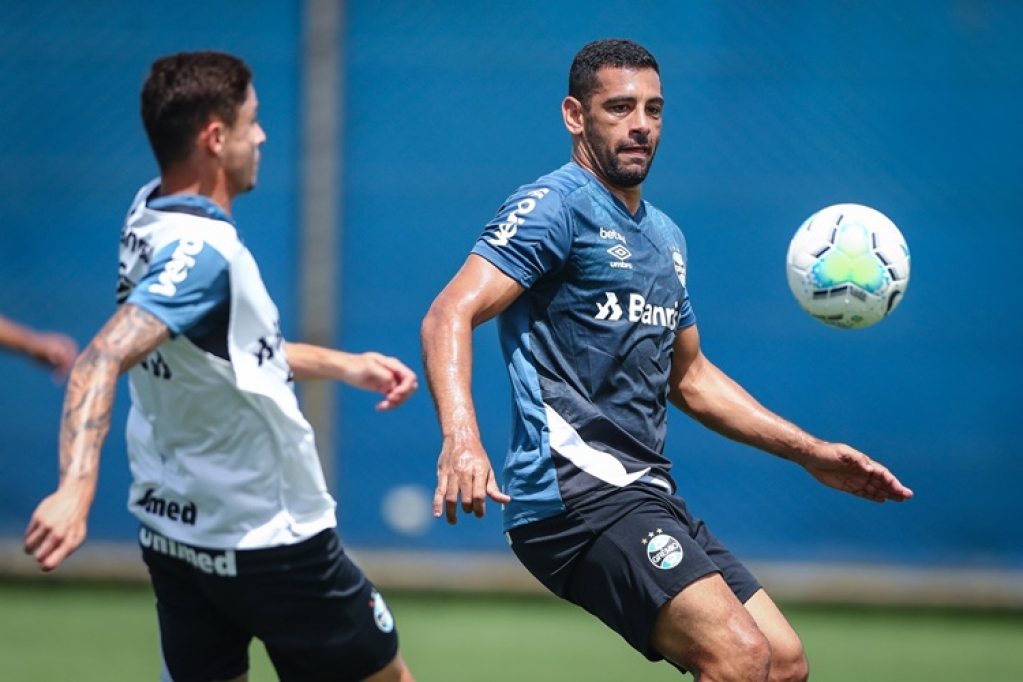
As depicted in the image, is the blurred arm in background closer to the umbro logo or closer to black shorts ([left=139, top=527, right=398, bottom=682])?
black shorts ([left=139, top=527, right=398, bottom=682])

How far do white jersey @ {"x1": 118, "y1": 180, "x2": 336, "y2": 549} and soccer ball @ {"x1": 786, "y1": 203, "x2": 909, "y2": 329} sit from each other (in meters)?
1.91

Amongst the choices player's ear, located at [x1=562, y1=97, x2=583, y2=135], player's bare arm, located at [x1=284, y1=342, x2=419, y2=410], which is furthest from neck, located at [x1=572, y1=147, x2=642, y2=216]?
player's bare arm, located at [x1=284, y1=342, x2=419, y2=410]

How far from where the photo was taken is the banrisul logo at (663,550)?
4.32 m

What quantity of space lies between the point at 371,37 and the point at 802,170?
275 cm

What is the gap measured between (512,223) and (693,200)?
451 cm

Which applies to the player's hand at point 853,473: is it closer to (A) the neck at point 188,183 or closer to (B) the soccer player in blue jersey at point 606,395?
(B) the soccer player in blue jersey at point 606,395

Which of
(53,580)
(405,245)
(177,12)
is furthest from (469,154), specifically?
(53,580)

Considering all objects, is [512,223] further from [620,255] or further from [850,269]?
[850,269]

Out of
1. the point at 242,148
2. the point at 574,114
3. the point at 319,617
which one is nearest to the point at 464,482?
the point at 319,617

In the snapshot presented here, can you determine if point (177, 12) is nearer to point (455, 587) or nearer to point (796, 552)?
point (455, 587)

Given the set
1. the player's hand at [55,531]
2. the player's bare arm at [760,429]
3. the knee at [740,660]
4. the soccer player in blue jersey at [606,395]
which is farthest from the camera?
the player's bare arm at [760,429]

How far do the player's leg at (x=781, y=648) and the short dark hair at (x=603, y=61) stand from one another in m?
1.79

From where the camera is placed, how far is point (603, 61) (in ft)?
16.2

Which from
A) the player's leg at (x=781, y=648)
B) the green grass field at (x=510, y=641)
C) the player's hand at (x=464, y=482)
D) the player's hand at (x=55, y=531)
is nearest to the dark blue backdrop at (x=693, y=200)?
the green grass field at (x=510, y=641)
